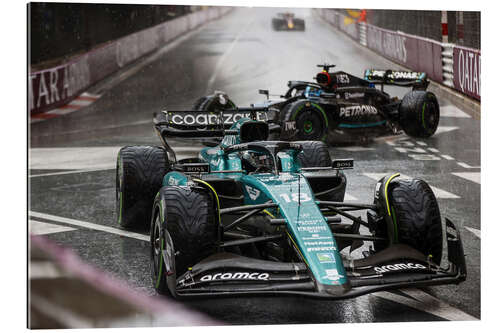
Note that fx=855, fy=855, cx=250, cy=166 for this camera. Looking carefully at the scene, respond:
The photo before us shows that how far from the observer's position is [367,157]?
548 inches

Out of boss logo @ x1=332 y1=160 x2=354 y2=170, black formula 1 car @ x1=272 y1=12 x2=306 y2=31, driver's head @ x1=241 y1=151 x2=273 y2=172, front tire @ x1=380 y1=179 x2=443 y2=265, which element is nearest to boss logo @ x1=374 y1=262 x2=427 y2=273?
front tire @ x1=380 y1=179 x2=443 y2=265

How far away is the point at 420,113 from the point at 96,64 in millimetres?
8166

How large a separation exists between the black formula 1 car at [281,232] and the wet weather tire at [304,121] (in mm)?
5734

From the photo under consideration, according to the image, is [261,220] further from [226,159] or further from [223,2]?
[223,2]

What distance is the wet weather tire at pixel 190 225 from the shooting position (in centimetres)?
674

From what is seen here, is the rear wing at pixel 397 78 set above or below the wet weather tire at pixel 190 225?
above

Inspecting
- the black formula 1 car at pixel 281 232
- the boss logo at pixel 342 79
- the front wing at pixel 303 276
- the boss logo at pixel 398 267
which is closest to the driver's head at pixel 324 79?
the boss logo at pixel 342 79

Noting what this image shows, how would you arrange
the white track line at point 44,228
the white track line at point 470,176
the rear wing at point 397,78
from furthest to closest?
the rear wing at point 397,78
the white track line at point 470,176
the white track line at point 44,228

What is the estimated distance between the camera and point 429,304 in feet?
23.6

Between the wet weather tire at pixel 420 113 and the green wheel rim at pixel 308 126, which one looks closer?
the green wheel rim at pixel 308 126

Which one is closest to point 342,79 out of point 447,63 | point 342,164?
point 447,63

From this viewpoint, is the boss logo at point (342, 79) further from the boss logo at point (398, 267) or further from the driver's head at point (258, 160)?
the boss logo at point (398, 267)

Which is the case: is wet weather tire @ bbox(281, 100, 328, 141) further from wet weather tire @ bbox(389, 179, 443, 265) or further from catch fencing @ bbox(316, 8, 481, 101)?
wet weather tire @ bbox(389, 179, 443, 265)

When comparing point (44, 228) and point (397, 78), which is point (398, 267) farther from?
point (397, 78)
